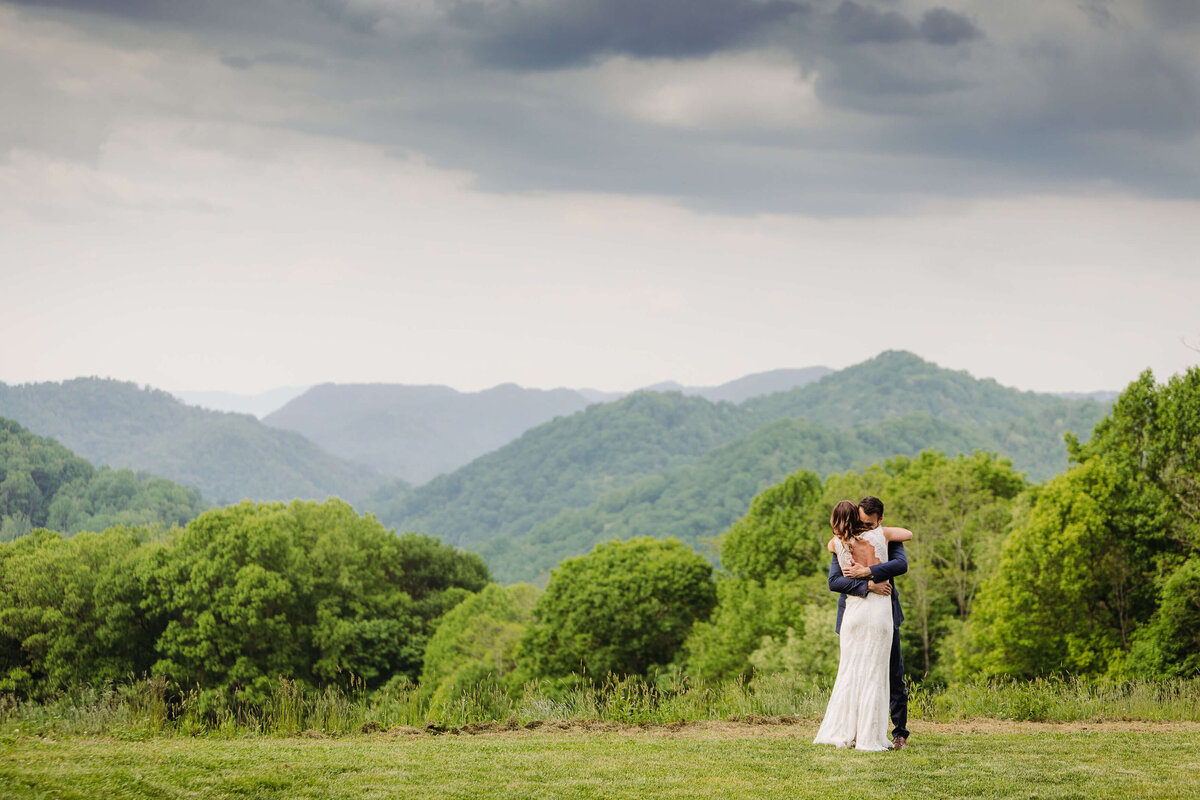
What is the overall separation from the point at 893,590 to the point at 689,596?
36.9 m

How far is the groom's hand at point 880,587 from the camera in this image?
8.88 m

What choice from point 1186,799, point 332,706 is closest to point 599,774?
point 1186,799

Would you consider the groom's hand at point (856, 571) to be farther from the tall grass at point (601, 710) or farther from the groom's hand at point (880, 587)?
the tall grass at point (601, 710)

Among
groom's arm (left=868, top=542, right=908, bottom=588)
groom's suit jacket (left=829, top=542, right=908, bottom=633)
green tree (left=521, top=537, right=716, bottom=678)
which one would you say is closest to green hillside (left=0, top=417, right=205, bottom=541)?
green tree (left=521, top=537, right=716, bottom=678)

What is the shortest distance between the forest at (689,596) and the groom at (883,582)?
19.1m

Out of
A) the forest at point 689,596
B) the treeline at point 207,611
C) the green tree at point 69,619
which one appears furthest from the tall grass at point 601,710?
the green tree at point 69,619

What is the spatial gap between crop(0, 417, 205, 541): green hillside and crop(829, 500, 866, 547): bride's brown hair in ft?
506

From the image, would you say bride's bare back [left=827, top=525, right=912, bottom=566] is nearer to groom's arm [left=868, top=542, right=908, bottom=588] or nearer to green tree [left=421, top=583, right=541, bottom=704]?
groom's arm [left=868, top=542, right=908, bottom=588]

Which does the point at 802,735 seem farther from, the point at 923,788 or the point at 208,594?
the point at 208,594

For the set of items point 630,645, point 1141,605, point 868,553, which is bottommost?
point 630,645

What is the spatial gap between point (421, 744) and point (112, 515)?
526ft

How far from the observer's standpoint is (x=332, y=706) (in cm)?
1196

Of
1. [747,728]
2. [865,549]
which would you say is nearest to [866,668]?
[865,549]

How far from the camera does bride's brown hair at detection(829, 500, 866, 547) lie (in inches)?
350
